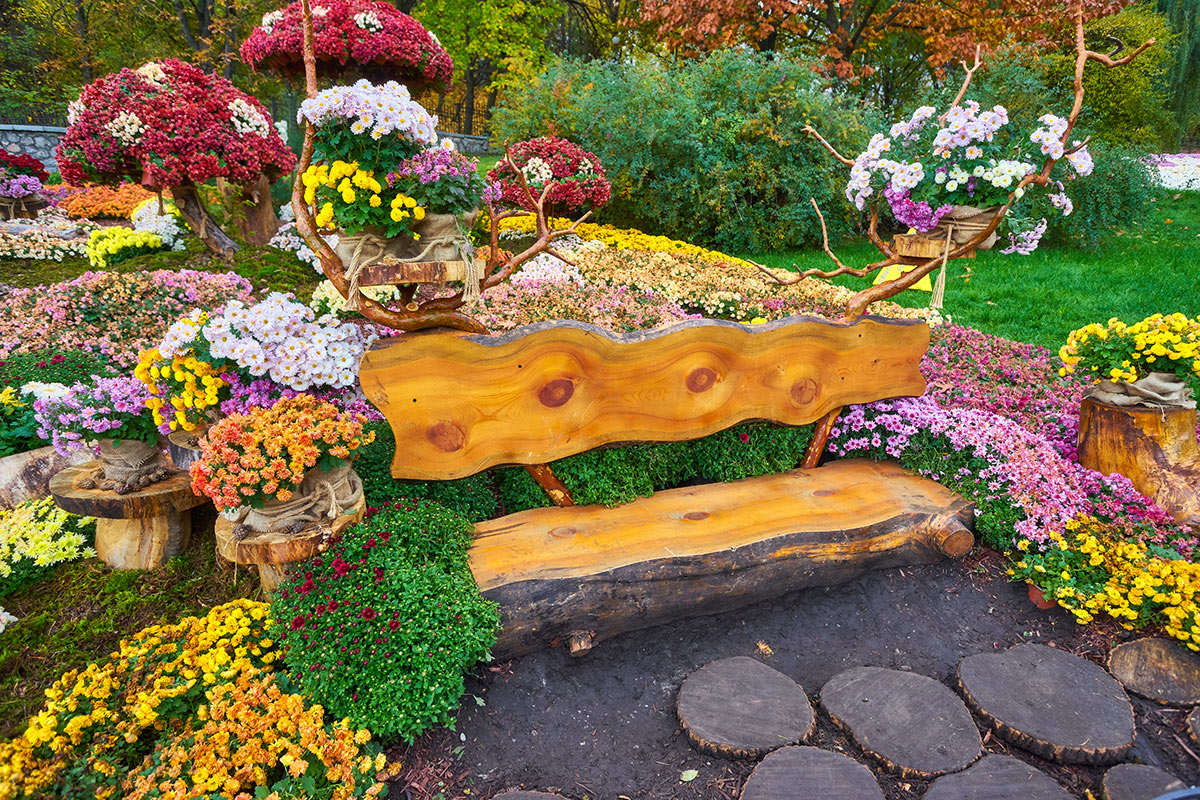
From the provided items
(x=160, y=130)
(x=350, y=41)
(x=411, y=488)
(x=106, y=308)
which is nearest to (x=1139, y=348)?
(x=411, y=488)

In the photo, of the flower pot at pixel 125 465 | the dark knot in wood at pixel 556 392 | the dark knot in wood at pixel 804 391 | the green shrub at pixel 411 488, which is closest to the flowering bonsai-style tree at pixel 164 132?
the flower pot at pixel 125 465

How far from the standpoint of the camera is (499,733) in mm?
2209

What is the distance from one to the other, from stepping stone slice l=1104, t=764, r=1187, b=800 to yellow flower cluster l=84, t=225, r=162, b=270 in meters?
8.55

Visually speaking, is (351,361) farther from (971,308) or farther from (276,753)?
(971,308)

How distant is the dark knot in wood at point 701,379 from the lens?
3.03m

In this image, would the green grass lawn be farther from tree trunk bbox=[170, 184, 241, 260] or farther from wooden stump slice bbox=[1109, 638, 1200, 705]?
tree trunk bbox=[170, 184, 241, 260]

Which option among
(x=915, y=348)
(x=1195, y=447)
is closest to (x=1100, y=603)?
(x=1195, y=447)

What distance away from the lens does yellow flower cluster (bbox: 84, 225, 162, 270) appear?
6516 millimetres

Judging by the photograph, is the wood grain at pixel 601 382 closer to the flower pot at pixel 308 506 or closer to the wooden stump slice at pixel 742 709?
the flower pot at pixel 308 506

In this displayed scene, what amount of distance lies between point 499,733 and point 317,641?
0.72m

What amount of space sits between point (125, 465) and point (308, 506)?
102cm

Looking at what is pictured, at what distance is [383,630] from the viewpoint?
2.13 metres

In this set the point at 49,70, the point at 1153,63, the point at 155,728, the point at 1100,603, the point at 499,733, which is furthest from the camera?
the point at 49,70

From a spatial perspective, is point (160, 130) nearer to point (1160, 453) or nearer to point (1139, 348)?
point (1139, 348)
